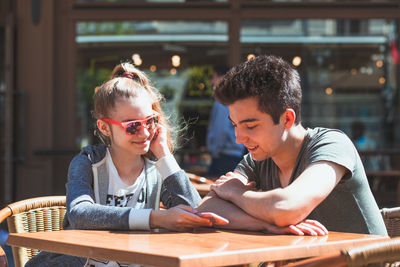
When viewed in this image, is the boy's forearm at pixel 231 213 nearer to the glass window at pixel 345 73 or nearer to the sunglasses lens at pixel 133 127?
the sunglasses lens at pixel 133 127

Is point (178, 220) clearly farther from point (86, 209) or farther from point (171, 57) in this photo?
point (171, 57)

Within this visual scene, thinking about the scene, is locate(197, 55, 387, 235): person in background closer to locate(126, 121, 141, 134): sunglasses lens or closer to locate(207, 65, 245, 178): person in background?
locate(126, 121, 141, 134): sunglasses lens

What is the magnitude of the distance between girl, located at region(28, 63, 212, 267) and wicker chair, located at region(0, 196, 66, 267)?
1.09ft

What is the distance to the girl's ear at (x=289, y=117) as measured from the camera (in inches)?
78.7

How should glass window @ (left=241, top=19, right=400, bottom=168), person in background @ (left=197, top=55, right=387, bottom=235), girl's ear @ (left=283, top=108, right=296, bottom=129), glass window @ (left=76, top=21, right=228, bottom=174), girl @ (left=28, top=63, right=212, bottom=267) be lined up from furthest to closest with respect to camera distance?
glass window @ (left=241, top=19, right=400, bottom=168) → glass window @ (left=76, top=21, right=228, bottom=174) → girl @ (left=28, top=63, right=212, bottom=267) → girl's ear @ (left=283, top=108, right=296, bottom=129) → person in background @ (left=197, top=55, right=387, bottom=235)

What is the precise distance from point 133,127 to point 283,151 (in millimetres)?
576

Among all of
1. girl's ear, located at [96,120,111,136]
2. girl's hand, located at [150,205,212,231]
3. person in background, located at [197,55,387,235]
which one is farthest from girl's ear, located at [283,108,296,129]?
girl's ear, located at [96,120,111,136]

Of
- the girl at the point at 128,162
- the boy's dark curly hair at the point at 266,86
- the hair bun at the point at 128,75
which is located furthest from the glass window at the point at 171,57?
the boy's dark curly hair at the point at 266,86

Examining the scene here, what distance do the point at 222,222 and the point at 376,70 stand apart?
10584mm

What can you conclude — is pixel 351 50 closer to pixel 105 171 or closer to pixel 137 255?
pixel 105 171

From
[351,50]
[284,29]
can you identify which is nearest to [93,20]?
[284,29]

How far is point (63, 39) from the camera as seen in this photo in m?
6.21

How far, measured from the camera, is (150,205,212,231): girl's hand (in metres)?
1.82

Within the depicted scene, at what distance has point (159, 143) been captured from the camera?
2.31 m
